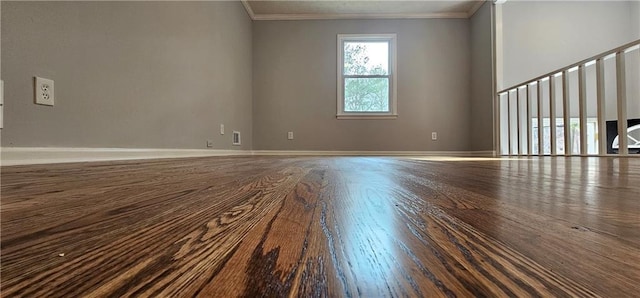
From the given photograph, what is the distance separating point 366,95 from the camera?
5.47 m

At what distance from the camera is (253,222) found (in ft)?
1.22

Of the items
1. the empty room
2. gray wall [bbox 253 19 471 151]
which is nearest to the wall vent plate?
the empty room

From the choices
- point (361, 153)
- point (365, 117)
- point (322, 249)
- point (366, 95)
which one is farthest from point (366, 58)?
point (322, 249)

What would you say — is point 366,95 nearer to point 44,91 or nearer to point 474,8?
point 474,8

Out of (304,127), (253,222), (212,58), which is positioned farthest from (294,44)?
(253,222)

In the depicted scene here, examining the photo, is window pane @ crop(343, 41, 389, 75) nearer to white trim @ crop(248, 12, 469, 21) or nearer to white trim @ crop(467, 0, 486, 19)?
white trim @ crop(248, 12, 469, 21)

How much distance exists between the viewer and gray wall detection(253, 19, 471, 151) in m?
5.38

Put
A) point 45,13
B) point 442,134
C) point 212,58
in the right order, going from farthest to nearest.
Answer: point 442,134 → point 212,58 → point 45,13

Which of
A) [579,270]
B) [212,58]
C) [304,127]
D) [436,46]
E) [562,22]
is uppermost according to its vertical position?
[562,22]

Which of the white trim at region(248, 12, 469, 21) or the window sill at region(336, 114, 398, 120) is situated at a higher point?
the white trim at region(248, 12, 469, 21)

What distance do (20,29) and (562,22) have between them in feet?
20.9

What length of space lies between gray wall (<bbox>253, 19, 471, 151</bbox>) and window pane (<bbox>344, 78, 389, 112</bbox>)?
0.19m

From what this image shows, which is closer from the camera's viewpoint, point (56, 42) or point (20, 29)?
point (20, 29)

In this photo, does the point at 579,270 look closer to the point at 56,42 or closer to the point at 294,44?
the point at 56,42
